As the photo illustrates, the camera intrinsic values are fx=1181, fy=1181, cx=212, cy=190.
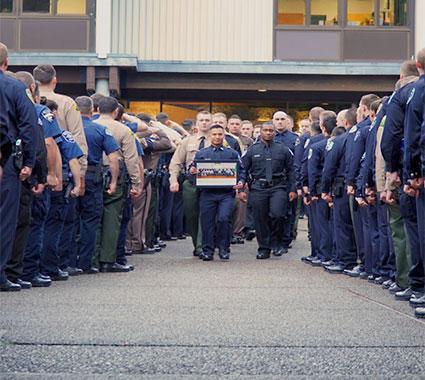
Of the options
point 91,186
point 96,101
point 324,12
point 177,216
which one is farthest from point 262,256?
point 324,12

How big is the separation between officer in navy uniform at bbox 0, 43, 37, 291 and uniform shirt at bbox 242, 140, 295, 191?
7430mm

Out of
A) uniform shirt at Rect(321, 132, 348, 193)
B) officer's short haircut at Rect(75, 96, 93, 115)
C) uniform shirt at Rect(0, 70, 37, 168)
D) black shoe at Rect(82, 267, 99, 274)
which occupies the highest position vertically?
officer's short haircut at Rect(75, 96, 93, 115)

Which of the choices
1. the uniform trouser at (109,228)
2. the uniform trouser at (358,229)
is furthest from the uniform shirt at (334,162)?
the uniform trouser at (109,228)

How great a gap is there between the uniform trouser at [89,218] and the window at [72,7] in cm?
1684

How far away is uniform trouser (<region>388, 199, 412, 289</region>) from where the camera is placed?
1141 cm

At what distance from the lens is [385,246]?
12359mm

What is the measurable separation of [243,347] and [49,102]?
5383 mm

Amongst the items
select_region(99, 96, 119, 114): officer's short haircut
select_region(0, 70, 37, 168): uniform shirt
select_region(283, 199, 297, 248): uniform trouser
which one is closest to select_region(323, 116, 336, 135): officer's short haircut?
select_region(283, 199, 297, 248): uniform trouser

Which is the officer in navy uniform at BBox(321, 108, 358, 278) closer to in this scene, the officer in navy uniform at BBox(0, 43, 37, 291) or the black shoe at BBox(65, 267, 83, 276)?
the black shoe at BBox(65, 267, 83, 276)

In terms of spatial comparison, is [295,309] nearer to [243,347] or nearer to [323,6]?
[243,347]

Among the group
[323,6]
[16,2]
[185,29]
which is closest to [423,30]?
[323,6]

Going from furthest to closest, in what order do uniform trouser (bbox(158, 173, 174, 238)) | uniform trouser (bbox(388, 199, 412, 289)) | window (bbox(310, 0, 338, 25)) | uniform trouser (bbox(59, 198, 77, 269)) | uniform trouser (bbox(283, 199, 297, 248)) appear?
window (bbox(310, 0, 338, 25)) < uniform trouser (bbox(158, 173, 174, 238)) < uniform trouser (bbox(283, 199, 297, 248)) < uniform trouser (bbox(59, 198, 77, 269)) < uniform trouser (bbox(388, 199, 412, 289))

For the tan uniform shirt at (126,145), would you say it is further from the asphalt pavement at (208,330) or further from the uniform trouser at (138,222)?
the uniform trouser at (138,222)

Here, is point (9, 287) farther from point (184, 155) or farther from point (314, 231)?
point (184, 155)
